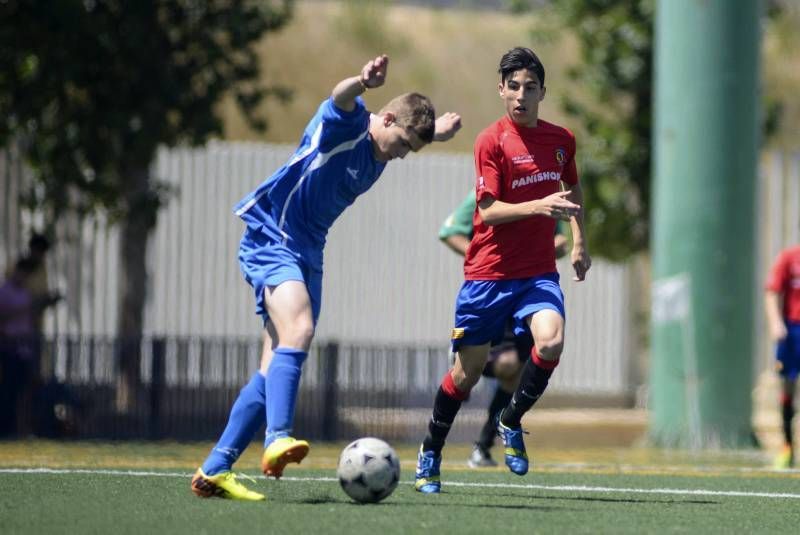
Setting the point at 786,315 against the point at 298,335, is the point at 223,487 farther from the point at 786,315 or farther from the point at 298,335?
the point at 786,315

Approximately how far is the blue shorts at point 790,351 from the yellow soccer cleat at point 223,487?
21.5ft

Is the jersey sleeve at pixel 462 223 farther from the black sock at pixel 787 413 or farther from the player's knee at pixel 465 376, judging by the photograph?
the black sock at pixel 787 413

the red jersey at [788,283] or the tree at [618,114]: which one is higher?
the tree at [618,114]

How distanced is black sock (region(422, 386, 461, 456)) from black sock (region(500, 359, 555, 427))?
1.27 ft

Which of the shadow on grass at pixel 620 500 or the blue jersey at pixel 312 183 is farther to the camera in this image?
the shadow on grass at pixel 620 500

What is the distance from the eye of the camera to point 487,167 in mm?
8930

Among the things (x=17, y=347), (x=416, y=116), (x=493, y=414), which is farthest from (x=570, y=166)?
(x=17, y=347)

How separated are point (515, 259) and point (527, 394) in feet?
2.38

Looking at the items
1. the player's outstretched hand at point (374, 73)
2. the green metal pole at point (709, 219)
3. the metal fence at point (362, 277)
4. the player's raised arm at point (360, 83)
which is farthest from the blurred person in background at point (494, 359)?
the metal fence at point (362, 277)

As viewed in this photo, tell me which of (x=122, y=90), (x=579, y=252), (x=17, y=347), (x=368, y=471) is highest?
(x=122, y=90)

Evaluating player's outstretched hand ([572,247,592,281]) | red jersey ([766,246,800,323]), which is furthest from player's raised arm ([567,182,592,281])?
red jersey ([766,246,800,323])

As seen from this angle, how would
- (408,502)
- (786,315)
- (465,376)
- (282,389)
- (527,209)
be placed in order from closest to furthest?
1. (282,389)
2. (408,502)
3. (527,209)
4. (465,376)
5. (786,315)

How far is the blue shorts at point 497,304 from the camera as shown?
9000 mm

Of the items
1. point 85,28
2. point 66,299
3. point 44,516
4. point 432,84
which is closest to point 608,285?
point 66,299
